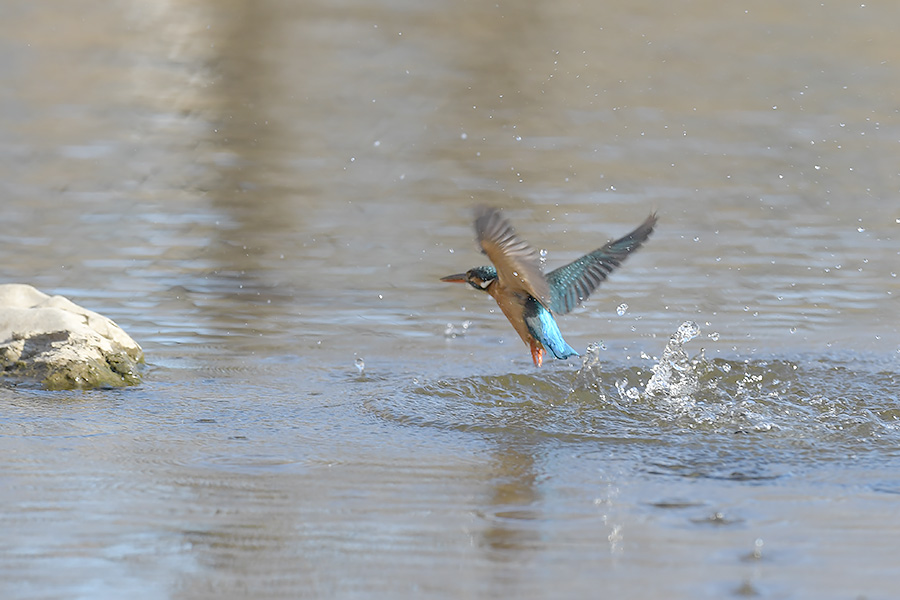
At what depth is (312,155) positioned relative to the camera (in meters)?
11.0

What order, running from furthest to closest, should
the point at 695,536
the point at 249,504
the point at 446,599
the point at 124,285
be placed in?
1. the point at 124,285
2. the point at 249,504
3. the point at 695,536
4. the point at 446,599

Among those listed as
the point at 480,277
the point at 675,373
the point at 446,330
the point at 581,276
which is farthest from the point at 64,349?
the point at 675,373

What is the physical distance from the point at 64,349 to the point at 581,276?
6.90 feet

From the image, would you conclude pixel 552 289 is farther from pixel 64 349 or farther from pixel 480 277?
pixel 64 349

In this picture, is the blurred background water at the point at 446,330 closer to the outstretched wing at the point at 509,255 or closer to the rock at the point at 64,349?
the rock at the point at 64,349

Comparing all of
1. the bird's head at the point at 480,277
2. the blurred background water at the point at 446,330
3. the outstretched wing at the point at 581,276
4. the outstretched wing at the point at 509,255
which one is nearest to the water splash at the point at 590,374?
the blurred background water at the point at 446,330

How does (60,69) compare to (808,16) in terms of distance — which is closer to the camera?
(60,69)

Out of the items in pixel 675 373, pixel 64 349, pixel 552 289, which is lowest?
pixel 675 373

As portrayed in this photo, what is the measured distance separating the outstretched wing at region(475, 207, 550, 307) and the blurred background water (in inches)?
19.1

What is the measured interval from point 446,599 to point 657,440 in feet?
5.29

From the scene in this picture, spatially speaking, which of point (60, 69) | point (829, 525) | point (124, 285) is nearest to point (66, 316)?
point (124, 285)

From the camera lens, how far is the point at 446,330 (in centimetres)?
646

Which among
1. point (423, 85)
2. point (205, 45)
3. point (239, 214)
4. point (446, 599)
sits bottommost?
point (446, 599)

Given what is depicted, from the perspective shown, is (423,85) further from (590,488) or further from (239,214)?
(590,488)
